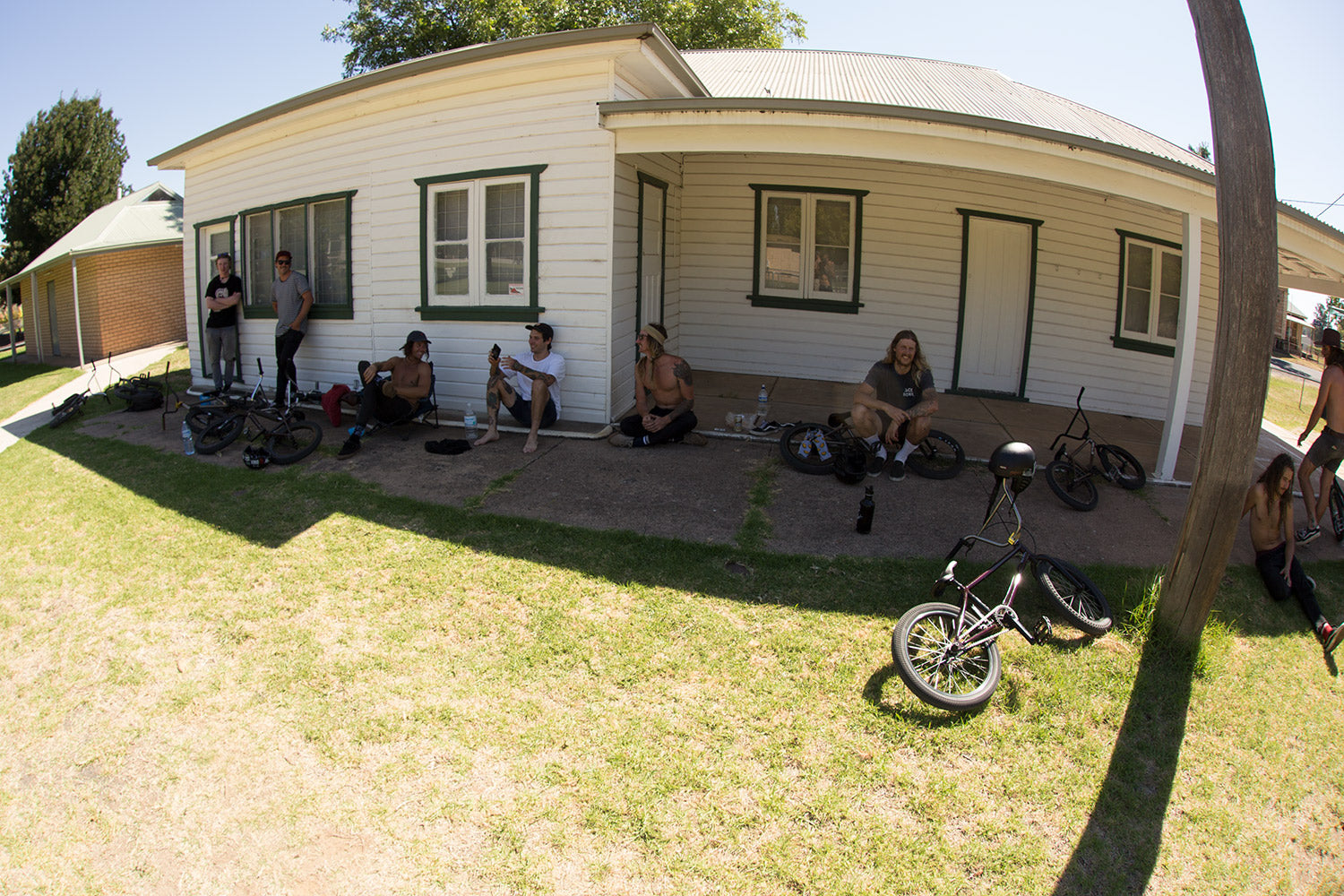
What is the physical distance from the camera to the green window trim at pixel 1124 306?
10.2 metres

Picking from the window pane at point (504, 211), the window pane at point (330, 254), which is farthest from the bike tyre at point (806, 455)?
the window pane at point (330, 254)

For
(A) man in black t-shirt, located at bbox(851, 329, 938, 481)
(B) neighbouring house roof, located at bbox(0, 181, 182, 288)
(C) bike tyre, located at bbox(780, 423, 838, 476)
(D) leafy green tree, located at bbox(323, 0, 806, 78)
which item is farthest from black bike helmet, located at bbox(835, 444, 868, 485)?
(D) leafy green tree, located at bbox(323, 0, 806, 78)

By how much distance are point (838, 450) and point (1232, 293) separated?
2995mm

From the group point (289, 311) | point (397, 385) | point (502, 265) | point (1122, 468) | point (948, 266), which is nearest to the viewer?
point (1122, 468)

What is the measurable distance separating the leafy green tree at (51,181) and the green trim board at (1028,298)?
29.3 metres

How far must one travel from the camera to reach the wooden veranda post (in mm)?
3973

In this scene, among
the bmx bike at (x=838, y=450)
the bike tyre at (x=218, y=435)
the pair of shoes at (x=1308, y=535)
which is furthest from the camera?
the bike tyre at (x=218, y=435)

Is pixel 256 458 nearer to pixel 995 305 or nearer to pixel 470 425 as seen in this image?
pixel 470 425

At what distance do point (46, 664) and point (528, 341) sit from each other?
4.69 metres

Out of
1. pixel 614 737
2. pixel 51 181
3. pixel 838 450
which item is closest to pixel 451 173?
pixel 838 450

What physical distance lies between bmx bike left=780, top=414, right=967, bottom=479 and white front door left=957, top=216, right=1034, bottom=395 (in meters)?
4.03

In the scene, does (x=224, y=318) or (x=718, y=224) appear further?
(x=224, y=318)

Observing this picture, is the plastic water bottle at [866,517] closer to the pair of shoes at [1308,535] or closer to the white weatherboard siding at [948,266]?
the pair of shoes at [1308,535]

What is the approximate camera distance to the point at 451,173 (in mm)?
8312
